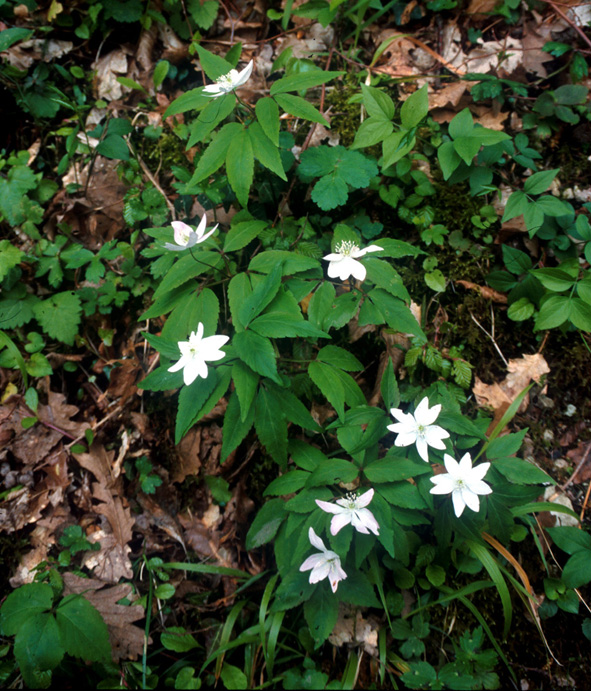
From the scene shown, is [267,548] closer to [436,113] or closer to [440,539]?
[440,539]

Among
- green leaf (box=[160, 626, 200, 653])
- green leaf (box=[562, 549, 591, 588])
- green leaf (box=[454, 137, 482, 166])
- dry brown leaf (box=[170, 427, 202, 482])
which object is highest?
green leaf (box=[454, 137, 482, 166])

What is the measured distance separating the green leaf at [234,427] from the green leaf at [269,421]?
4 cm

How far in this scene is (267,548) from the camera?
238cm

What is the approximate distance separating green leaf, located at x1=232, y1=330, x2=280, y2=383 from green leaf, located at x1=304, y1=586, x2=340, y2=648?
1.10m

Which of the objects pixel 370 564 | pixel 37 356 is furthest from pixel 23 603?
pixel 370 564

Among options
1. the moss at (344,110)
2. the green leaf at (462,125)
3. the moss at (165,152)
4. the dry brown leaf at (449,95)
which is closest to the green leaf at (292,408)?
the green leaf at (462,125)

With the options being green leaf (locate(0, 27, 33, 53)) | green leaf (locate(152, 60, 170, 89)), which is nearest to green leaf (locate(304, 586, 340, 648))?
green leaf (locate(152, 60, 170, 89))

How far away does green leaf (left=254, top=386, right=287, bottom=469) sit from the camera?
1809mm

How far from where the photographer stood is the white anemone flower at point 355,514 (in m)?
1.67

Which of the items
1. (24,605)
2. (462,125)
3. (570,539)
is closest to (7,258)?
(24,605)

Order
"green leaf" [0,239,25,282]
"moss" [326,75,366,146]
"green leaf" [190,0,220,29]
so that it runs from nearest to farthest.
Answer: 1. "green leaf" [0,239,25,282]
2. "moss" [326,75,366,146]
3. "green leaf" [190,0,220,29]

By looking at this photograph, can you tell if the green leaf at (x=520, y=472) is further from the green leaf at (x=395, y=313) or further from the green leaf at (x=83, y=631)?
the green leaf at (x=83, y=631)

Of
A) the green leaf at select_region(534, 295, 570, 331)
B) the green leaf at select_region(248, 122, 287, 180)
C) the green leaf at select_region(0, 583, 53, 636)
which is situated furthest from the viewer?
the green leaf at select_region(534, 295, 570, 331)

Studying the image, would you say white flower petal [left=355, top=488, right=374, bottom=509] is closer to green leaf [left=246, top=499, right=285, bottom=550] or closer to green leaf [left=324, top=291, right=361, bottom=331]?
green leaf [left=246, top=499, right=285, bottom=550]
